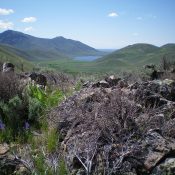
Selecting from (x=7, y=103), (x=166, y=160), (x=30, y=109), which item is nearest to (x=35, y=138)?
(x=30, y=109)

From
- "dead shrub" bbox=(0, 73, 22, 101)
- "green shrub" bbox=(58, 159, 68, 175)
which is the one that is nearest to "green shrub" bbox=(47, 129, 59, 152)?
"green shrub" bbox=(58, 159, 68, 175)

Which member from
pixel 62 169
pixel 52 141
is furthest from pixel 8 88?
pixel 62 169

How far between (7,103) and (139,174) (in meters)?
3.15

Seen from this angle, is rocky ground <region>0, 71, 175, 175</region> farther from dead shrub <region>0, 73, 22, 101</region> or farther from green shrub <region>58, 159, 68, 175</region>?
dead shrub <region>0, 73, 22, 101</region>

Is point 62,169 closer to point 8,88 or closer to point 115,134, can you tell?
point 115,134

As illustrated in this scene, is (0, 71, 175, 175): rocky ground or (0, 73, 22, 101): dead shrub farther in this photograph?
(0, 73, 22, 101): dead shrub

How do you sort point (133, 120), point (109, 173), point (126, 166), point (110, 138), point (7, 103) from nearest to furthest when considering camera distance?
point (109, 173) < point (126, 166) < point (110, 138) < point (133, 120) < point (7, 103)

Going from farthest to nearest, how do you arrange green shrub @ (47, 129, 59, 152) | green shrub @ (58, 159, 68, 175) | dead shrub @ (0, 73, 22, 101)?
dead shrub @ (0, 73, 22, 101) < green shrub @ (47, 129, 59, 152) < green shrub @ (58, 159, 68, 175)

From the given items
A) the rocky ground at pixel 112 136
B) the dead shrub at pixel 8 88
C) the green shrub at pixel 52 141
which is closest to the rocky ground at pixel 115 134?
the rocky ground at pixel 112 136

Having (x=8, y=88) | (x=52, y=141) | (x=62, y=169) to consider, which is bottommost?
(x=62, y=169)

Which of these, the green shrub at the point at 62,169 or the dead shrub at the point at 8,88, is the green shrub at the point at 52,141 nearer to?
the green shrub at the point at 62,169

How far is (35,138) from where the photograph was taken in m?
4.93

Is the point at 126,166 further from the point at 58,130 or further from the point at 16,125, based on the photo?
the point at 16,125

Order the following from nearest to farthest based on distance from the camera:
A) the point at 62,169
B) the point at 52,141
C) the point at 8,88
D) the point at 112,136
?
1. the point at 62,169
2. the point at 112,136
3. the point at 52,141
4. the point at 8,88
